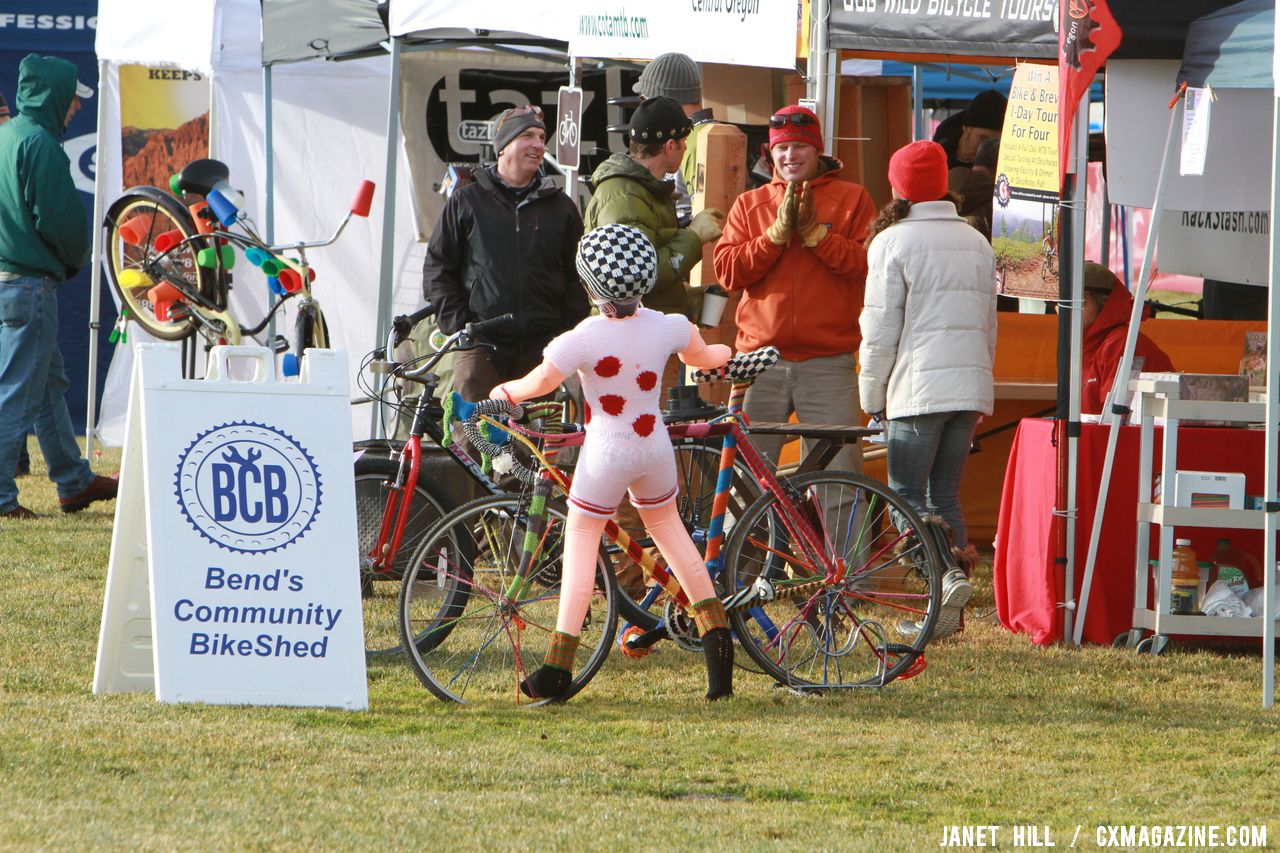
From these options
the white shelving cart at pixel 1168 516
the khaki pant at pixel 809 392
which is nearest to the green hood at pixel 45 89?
the khaki pant at pixel 809 392

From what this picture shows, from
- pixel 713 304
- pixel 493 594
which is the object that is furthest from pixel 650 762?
pixel 713 304

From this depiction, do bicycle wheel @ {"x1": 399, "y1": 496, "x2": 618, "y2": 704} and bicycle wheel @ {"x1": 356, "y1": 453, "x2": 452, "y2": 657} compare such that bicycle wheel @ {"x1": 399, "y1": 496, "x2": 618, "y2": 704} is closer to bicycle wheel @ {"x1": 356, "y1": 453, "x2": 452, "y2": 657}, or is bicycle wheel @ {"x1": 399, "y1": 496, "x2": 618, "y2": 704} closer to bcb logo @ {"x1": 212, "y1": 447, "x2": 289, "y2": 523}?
bcb logo @ {"x1": 212, "y1": 447, "x2": 289, "y2": 523}

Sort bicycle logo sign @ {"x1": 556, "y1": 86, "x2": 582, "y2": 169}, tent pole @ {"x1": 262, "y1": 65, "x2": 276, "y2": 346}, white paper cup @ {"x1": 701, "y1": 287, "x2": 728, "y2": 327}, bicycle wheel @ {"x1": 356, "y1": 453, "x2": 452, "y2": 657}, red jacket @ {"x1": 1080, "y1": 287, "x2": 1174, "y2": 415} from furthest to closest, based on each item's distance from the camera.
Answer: tent pole @ {"x1": 262, "y1": 65, "x2": 276, "y2": 346}, bicycle logo sign @ {"x1": 556, "y1": 86, "x2": 582, "y2": 169}, red jacket @ {"x1": 1080, "y1": 287, "x2": 1174, "y2": 415}, white paper cup @ {"x1": 701, "y1": 287, "x2": 728, "y2": 327}, bicycle wheel @ {"x1": 356, "y1": 453, "x2": 452, "y2": 657}

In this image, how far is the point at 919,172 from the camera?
6500mm

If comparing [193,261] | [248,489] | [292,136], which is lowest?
[248,489]

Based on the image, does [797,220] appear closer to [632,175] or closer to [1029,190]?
[632,175]

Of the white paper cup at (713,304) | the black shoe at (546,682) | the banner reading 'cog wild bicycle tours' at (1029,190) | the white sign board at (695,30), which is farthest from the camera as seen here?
the white sign board at (695,30)

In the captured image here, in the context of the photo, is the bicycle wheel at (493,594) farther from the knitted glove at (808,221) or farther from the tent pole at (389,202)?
the tent pole at (389,202)

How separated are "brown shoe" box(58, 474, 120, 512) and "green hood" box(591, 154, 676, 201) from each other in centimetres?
416

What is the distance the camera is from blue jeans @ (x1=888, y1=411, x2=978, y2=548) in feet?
21.5

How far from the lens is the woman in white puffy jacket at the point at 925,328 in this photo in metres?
6.45

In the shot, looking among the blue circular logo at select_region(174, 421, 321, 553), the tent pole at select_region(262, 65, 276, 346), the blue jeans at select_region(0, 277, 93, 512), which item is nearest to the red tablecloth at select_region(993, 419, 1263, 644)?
the blue circular logo at select_region(174, 421, 321, 553)

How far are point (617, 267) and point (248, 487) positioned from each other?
1.29 metres

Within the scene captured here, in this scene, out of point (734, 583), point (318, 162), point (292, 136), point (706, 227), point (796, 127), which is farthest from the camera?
point (318, 162)
